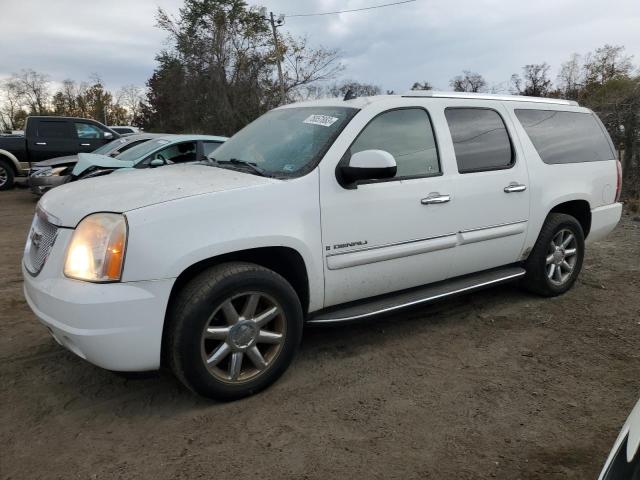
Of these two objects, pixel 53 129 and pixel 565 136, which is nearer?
pixel 565 136

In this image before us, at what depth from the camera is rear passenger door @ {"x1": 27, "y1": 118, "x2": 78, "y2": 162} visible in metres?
13.4

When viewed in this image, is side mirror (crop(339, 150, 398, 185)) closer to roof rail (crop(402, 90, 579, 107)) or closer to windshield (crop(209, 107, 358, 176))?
windshield (crop(209, 107, 358, 176))

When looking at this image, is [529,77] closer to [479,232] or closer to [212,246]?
[479,232]

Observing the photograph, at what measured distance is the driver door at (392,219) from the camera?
316cm

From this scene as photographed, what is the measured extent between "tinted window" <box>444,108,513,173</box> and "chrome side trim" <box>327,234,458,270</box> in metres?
0.57

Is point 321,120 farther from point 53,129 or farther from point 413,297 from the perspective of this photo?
point 53,129

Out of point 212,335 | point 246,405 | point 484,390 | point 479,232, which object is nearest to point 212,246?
point 212,335

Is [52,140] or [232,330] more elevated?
[52,140]

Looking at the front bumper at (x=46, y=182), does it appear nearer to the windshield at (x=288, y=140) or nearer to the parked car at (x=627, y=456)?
the windshield at (x=288, y=140)

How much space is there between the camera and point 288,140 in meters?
3.51

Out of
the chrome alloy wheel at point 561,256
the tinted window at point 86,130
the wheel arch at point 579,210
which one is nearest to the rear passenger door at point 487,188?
the chrome alloy wheel at point 561,256

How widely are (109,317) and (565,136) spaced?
166 inches

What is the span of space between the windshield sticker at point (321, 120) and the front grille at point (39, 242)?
179 centimetres

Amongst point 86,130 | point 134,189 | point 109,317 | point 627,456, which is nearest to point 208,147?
point 134,189
